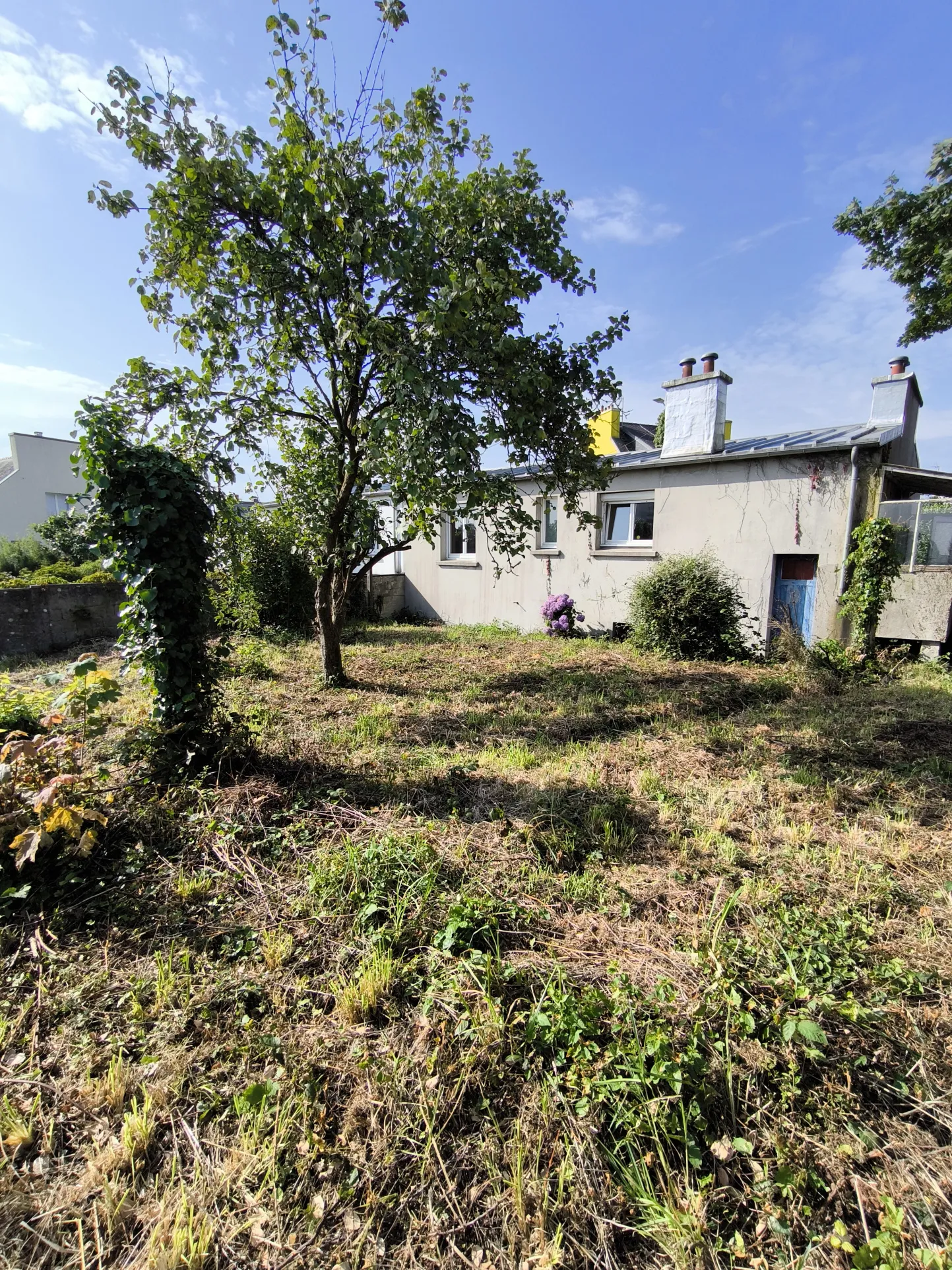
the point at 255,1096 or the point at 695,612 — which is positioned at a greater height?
the point at 695,612

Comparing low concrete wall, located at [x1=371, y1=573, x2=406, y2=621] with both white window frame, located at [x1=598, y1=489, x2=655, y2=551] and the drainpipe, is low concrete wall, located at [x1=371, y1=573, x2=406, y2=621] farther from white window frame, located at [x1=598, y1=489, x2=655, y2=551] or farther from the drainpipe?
the drainpipe

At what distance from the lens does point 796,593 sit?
31.1 feet

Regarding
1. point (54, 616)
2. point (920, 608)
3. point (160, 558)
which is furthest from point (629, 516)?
point (54, 616)

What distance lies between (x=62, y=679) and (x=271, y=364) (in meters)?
4.73

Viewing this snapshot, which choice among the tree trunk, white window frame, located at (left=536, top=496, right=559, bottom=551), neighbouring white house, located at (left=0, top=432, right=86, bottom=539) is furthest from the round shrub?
neighbouring white house, located at (left=0, top=432, right=86, bottom=539)

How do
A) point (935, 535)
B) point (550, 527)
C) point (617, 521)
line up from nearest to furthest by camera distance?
1. point (935, 535)
2. point (617, 521)
3. point (550, 527)

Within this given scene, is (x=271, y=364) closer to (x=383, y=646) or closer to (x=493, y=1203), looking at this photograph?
(x=383, y=646)

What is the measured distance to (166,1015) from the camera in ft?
7.62

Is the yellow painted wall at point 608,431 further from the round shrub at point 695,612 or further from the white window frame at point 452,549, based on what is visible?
the round shrub at point 695,612

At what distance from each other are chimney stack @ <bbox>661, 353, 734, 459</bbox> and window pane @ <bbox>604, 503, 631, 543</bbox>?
54.4 inches

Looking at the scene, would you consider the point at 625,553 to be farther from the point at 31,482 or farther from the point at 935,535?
the point at 31,482

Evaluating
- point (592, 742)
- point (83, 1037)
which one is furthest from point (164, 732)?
point (592, 742)

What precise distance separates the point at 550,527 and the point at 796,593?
545cm

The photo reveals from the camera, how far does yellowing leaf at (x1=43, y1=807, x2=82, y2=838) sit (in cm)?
293
